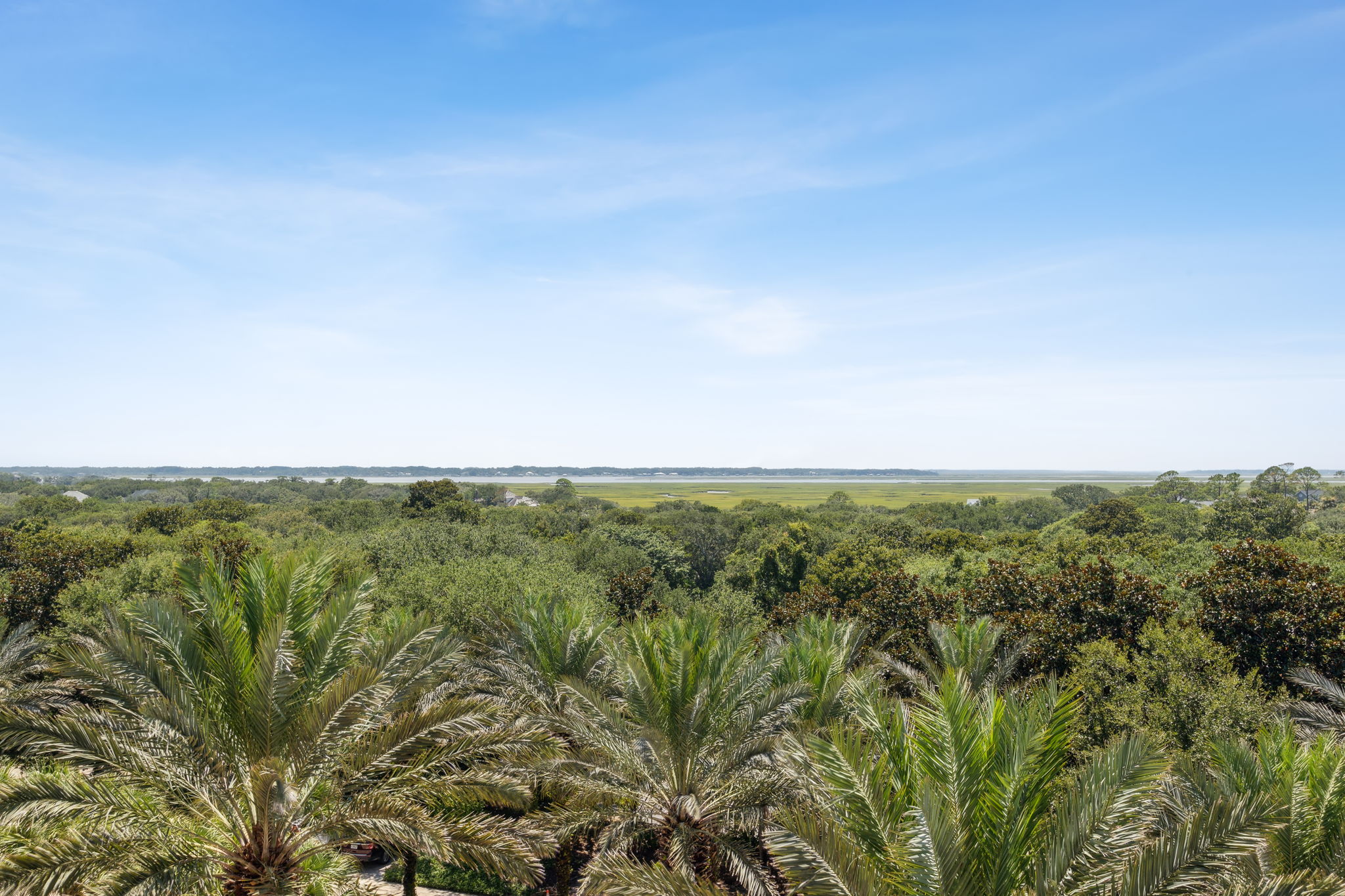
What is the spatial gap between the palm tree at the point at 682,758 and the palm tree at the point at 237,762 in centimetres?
255

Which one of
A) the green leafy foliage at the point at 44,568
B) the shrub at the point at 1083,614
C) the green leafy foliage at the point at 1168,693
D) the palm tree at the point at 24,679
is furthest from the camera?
the green leafy foliage at the point at 44,568

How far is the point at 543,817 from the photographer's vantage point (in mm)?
10273

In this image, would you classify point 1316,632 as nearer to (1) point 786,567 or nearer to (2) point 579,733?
(2) point 579,733

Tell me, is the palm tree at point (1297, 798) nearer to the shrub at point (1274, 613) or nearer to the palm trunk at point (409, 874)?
the shrub at point (1274, 613)

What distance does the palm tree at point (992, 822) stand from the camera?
5262 millimetres

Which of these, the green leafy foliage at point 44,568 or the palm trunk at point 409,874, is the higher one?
the green leafy foliage at point 44,568

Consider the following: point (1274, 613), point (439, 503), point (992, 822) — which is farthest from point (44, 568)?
point (1274, 613)

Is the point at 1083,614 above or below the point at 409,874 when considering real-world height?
above

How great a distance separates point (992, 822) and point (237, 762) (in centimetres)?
780

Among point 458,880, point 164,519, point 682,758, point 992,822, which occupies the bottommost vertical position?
point 458,880

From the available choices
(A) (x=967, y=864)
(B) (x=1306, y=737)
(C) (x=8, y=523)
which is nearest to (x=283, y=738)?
(A) (x=967, y=864)

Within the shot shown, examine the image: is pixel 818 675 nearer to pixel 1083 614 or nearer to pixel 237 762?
pixel 237 762

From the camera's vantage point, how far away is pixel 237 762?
7.69 metres

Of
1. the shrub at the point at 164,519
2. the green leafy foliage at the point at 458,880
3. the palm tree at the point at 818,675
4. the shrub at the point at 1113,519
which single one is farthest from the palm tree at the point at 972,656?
the shrub at the point at 164,519
